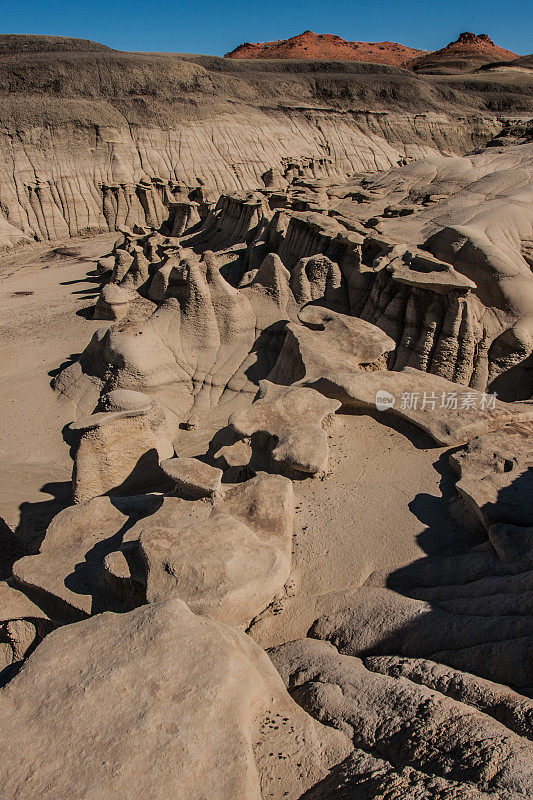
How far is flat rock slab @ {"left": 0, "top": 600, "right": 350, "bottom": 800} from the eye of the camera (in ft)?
6.44

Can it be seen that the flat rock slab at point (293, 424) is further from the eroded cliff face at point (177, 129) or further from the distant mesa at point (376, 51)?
the distant mesa at point (376, 51)

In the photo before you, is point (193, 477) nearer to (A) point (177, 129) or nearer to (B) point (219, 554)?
(B) point (219, 554)

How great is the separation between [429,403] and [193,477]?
2470 millimetres

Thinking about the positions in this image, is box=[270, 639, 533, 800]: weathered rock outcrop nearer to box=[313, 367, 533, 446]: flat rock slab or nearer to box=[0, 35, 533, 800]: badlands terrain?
box=[0, 35, 533, 800]: badlands terrain

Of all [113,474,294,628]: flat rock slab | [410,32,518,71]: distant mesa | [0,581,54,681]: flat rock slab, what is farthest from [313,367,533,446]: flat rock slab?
[410,32,518,71]: distant mesa

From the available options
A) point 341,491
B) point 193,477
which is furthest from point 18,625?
point 341,491

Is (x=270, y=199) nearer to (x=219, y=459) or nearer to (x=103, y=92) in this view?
(x=219, y=459)

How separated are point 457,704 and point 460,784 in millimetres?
452

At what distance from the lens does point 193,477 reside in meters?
4.00

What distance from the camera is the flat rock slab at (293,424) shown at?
14.5 feet

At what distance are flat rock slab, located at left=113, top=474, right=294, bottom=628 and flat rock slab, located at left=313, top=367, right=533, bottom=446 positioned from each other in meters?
1.74

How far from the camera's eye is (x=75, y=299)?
1487 centimetres

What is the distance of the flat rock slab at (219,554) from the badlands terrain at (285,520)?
2cm

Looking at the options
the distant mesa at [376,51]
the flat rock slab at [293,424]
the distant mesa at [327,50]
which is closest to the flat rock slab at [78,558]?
the flat rock slab at [293,424]
